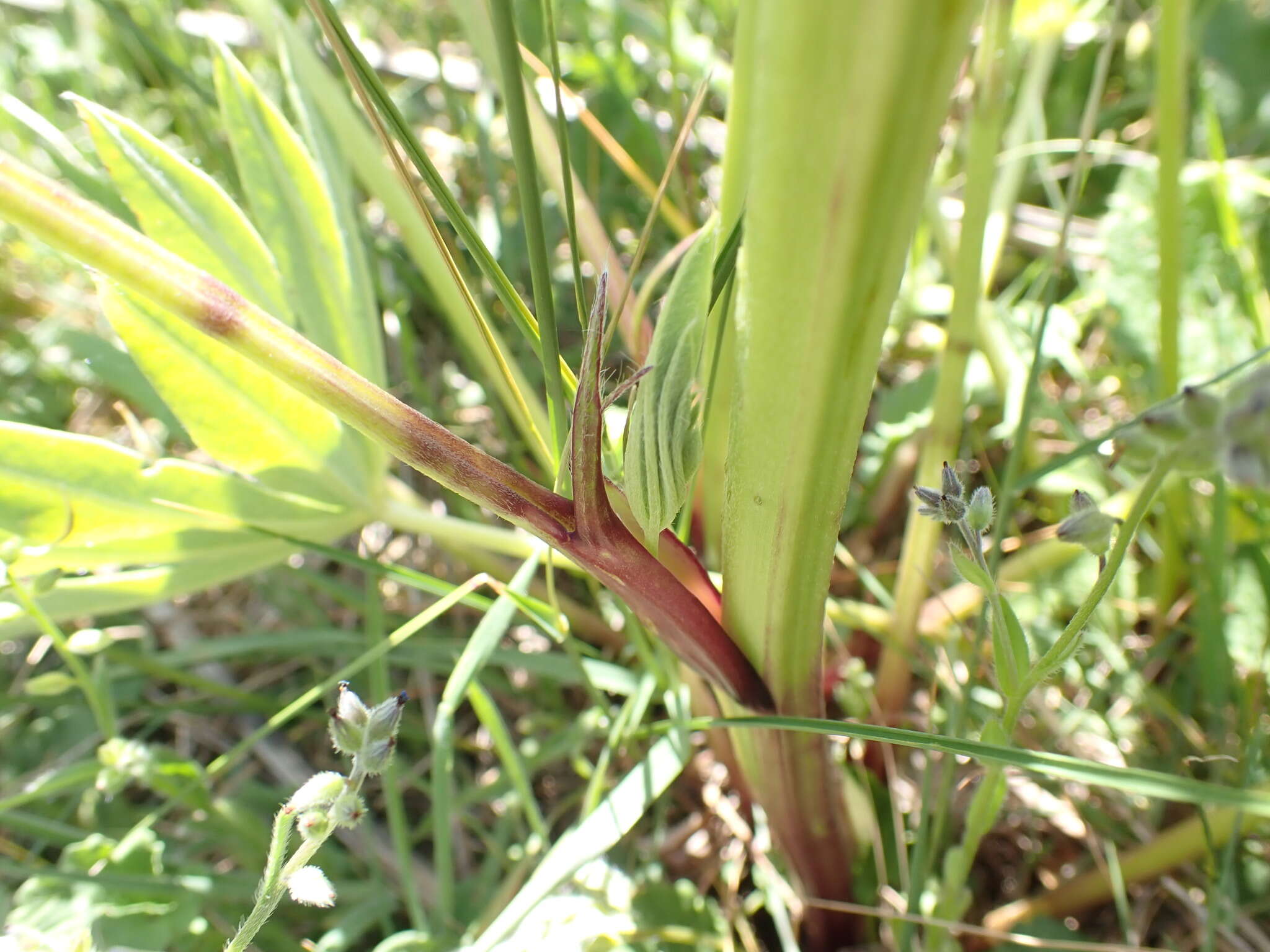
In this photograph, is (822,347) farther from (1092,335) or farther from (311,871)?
(1092,335)

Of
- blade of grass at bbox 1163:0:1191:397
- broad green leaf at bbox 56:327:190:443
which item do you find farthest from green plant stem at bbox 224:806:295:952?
blade of grass at bbox 1163:0:1191:397

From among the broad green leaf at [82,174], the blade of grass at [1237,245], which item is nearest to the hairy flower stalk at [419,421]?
the broad green leaf at [82,174]

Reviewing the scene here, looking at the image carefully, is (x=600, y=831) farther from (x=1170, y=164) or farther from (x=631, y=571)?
(x=1170, y=164)

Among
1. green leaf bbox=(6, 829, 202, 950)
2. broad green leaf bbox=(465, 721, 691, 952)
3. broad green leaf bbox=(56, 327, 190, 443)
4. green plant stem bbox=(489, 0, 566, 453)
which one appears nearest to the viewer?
green plant stem bbox=(489, 0, 566, 453)

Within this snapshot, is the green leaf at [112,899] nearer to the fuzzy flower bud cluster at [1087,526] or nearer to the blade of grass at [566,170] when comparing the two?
the blade of grass at [566,170]

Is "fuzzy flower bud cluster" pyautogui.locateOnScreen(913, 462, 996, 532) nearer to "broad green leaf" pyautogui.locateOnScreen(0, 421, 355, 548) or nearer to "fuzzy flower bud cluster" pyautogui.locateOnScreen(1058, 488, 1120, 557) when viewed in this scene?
"fuzzy flower bud cluster" pyautogui.locateOnScreen(1058, 488, 1120, 557)

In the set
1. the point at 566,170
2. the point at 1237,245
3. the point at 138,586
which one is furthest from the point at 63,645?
the point at 1237,245
